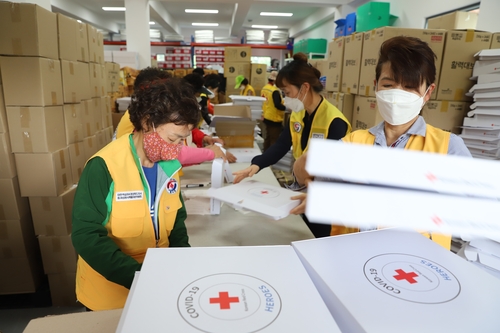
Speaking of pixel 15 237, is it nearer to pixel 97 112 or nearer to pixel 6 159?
pixel 6 159

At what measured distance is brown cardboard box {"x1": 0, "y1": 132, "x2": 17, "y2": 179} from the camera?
1700 millimetres

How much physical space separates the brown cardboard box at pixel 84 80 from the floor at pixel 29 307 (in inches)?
47.5

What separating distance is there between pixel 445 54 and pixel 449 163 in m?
1.77

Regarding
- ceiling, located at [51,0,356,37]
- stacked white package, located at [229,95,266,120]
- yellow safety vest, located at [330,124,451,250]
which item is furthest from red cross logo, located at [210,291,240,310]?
ceiling, located at [51,0,356,37]

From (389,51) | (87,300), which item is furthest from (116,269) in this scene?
(389,51)

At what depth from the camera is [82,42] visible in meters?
2.16

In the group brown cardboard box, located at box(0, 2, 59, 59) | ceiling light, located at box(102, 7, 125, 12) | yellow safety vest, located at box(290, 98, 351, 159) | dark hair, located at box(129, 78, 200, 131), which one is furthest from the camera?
ceiling light, located at box(102, 7, 125, 12)

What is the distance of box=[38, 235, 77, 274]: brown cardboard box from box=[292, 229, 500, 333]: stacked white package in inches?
69.7

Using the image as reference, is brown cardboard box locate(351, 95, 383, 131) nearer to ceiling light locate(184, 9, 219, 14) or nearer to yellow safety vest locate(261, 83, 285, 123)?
yellow safety vest locate(261, 83, 285, 123)

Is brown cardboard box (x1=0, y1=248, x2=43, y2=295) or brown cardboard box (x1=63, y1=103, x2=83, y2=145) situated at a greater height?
brown cardboard box (x1=63, y1=103, x2=83, y2=145)

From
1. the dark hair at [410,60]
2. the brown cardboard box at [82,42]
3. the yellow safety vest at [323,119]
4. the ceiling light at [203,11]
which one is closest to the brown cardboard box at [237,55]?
the ceiling light at [203,11]

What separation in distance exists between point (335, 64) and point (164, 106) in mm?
2529

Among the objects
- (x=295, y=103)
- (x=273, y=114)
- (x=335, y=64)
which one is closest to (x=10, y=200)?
(x=295, y=103)

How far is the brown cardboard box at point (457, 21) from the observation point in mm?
3043
